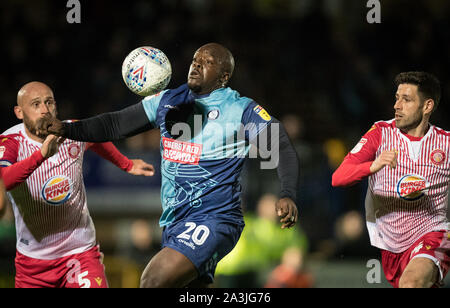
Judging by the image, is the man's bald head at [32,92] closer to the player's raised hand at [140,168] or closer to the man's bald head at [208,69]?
the player's raised hand at [140,168]

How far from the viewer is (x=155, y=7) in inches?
500

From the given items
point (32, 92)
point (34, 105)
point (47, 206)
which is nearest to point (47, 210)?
point (47, 206)

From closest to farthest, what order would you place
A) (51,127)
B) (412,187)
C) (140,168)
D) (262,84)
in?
(51,127), (412,187), (140,168), (262,84)

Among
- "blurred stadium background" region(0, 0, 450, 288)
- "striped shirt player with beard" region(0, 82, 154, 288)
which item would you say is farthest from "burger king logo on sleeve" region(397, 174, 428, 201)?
"blurred stadium background" region(0, 0, 450, 288)

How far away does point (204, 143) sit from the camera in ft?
18.2

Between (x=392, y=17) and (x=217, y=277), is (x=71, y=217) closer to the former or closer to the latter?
(x=217, y=277)

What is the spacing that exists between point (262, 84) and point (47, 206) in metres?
6.75

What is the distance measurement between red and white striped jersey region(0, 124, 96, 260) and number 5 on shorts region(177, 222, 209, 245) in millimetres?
1158

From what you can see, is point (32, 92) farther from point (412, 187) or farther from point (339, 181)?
point (412, 187)

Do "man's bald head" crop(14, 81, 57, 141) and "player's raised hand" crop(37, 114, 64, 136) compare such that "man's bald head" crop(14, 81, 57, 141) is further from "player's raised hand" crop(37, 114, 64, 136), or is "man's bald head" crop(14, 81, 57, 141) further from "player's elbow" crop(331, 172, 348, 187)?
"player's elbow" crop(331, 172, 348, 187)

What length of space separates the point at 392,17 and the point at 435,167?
26.8 feet

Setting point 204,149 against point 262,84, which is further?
point 262,84

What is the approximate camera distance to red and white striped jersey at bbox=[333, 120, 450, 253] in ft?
19.1

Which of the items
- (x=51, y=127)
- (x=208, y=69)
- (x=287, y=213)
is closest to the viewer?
(x=287, y=213)
